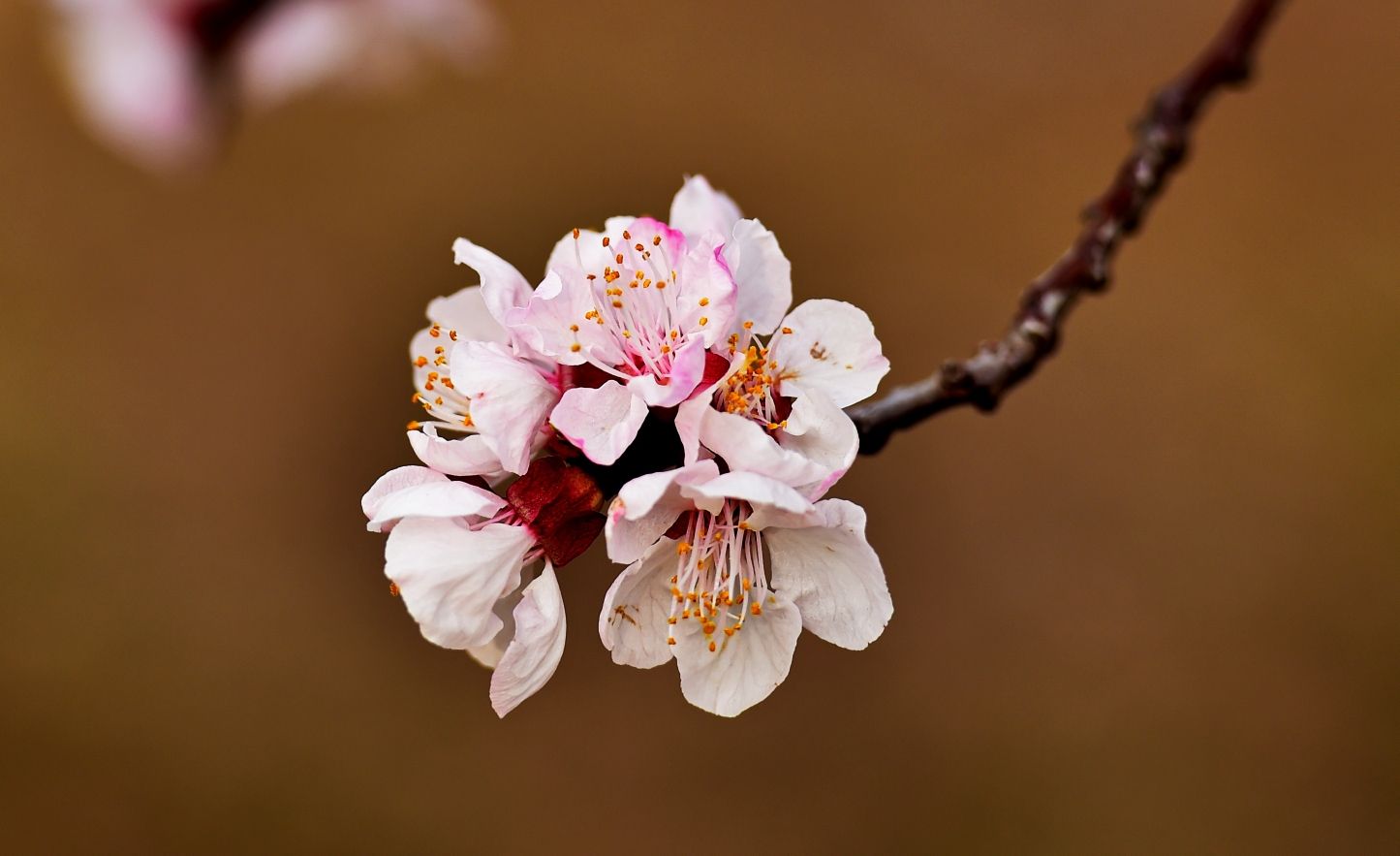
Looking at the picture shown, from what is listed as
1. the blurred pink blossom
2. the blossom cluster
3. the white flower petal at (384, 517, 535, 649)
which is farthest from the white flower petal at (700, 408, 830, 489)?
the blurred pink blossom

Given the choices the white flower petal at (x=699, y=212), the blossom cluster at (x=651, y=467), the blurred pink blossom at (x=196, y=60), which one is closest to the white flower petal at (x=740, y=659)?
the blossom cluster at (x=651, y=467)

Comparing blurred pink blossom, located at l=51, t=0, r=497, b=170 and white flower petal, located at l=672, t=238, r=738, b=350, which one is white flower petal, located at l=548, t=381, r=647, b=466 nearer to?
white flower petal, located at l=672, t=238, r=738, b=350

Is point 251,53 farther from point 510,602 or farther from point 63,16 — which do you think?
point 510,602

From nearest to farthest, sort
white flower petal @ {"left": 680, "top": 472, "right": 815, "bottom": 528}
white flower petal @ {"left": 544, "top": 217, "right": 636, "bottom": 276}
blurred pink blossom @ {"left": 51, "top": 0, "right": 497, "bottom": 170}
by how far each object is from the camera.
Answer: white flower petal @ {"left": 680, "top": 472, "right": 815, "bottom": 528} → white flower petal @ {"left": 544, "top": 217, "right": 636, "bottom": 276} → blurred pink blossom @ {"left": 51, "top": 0, "right": 497, "bottom": 170}

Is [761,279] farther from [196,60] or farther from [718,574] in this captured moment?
[196,60]

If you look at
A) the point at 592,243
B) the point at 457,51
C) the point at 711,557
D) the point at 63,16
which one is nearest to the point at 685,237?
the point at 592,243

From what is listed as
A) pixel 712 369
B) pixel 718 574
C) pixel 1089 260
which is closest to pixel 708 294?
pixel 712 369
